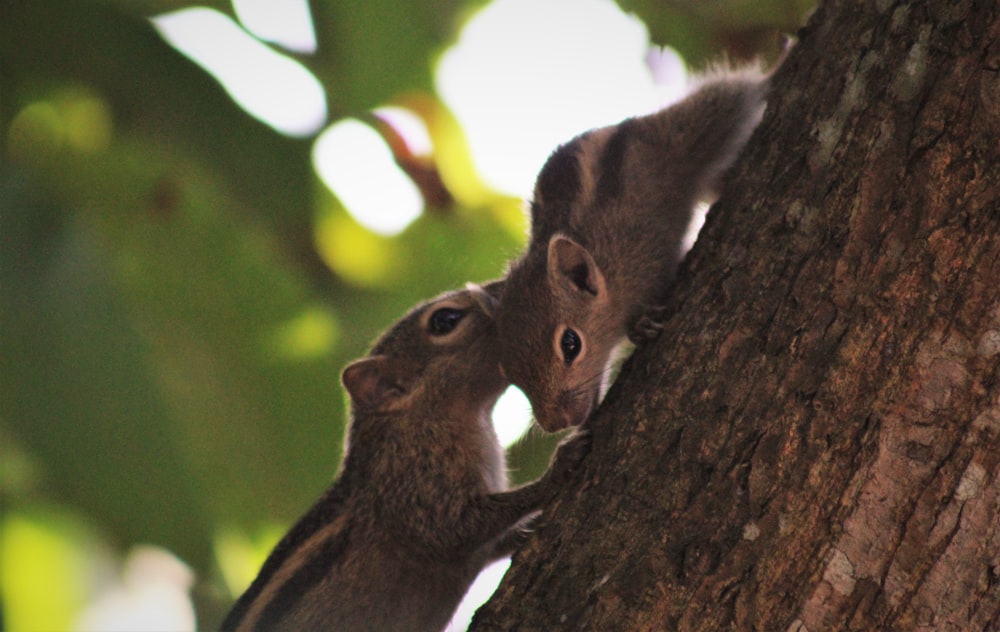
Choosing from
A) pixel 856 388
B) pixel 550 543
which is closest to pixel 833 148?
pixel 856 388

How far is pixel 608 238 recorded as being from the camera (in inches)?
183

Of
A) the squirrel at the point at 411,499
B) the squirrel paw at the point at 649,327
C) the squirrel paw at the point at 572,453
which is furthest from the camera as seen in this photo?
the squirrel at the point at 411,499

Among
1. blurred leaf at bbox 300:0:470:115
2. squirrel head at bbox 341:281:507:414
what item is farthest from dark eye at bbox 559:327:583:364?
blurred leaf at bbox 300:0:470:115

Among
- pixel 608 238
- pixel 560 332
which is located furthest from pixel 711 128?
pixel 560 332

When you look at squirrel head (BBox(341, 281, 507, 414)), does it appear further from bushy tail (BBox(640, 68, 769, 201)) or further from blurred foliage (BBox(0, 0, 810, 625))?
bushy tail (BBox(640, 68, 769, 201))

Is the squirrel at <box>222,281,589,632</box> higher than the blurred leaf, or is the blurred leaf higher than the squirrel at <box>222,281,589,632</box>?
the blurred leaf

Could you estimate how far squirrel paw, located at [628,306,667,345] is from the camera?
351 centimetres

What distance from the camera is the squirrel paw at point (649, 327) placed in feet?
11.5

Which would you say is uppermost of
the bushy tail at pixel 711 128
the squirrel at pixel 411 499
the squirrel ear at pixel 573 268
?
the bushy tail at pixel 711 128

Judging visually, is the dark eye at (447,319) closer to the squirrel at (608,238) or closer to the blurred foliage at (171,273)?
the blurred foliage at (171,273)

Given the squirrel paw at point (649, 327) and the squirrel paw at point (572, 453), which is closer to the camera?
the squirrel paw at point (572, 453)

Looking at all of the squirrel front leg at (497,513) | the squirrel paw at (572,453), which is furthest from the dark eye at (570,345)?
the squirrel paw at (572,453)

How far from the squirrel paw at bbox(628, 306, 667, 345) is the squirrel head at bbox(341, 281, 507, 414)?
3.10 ft

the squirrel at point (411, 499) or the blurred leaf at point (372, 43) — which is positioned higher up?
the blurred leaf at point (372, 43)
